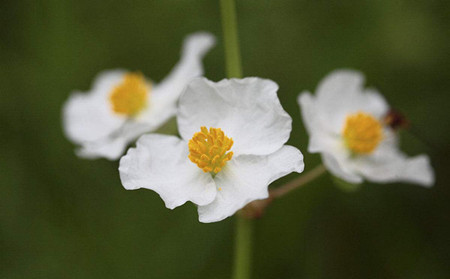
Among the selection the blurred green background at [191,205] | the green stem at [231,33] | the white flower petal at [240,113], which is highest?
the green stem at [231,33]

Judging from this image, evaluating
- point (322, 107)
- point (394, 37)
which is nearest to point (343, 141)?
point (322, 107)

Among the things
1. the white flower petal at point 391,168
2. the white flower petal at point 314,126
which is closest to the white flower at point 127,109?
the white flower petal at point 314,126

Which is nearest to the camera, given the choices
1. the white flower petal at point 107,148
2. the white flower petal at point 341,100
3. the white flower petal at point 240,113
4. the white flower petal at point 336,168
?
the white flower petal at point 240,113

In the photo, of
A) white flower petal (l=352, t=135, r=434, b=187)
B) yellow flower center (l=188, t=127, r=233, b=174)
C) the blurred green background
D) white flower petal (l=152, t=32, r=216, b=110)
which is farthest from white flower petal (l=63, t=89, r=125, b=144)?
white flower petal (l=352, t=135, r=434, b=187)

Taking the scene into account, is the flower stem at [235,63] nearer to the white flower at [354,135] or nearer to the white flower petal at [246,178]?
the white flower petal at [246,178]

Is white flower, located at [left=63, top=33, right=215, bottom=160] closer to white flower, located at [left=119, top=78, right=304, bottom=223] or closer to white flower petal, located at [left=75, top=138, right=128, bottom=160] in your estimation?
white flower petal, located at [left=75, top=138, right=128, bottom=160]

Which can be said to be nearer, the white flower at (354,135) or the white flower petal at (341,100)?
the white flower at (354,135)

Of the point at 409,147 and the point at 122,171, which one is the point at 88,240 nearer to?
the point at 122,171
